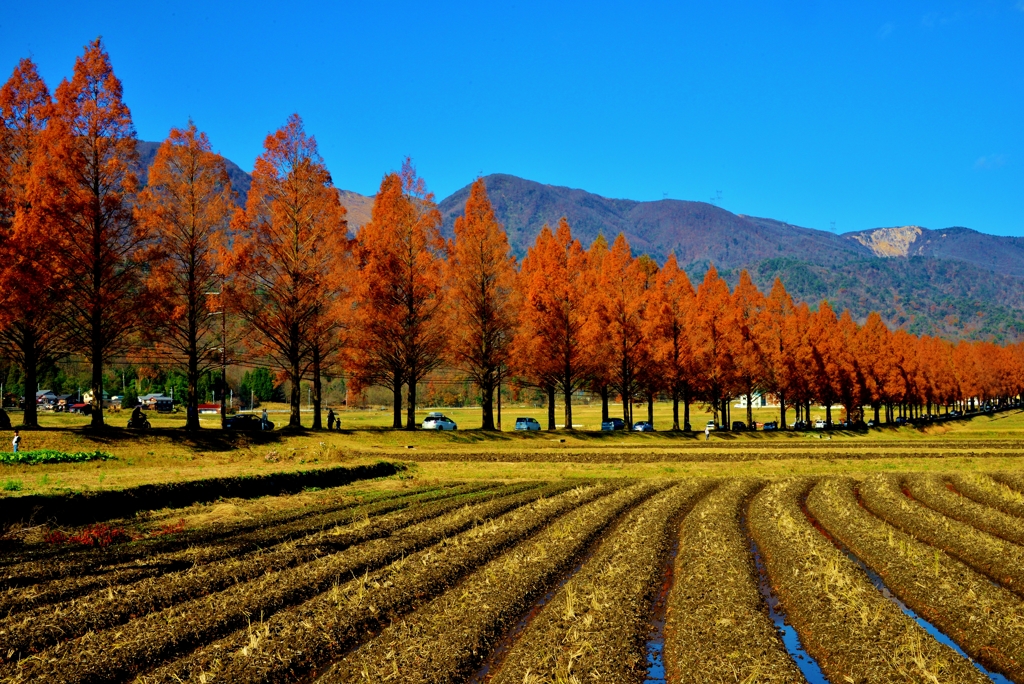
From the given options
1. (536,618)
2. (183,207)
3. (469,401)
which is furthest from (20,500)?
(469,401)

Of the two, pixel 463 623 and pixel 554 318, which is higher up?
pixel 554 318

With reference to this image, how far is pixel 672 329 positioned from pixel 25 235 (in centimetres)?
4810

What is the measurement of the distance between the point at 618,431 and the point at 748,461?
19.8 m

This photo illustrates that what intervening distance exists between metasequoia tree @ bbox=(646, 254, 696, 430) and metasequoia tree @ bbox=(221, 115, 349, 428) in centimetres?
2843

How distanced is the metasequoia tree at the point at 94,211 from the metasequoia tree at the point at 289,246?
674 centimetres

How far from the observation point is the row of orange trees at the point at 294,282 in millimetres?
38062

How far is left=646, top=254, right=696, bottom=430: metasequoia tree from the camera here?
210 feet

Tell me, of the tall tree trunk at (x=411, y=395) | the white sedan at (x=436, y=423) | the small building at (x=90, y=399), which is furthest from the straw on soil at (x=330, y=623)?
the small building at (x=90, y=399)

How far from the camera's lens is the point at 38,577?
14422mm

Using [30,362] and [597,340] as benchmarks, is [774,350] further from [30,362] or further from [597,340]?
[30,362]

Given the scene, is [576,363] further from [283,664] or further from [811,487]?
[283,664]

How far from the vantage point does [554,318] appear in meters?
56.1

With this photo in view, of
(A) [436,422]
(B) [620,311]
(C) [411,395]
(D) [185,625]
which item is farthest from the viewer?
(B) [620,311]

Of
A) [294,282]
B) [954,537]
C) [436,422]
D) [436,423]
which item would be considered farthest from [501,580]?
[436,422]
